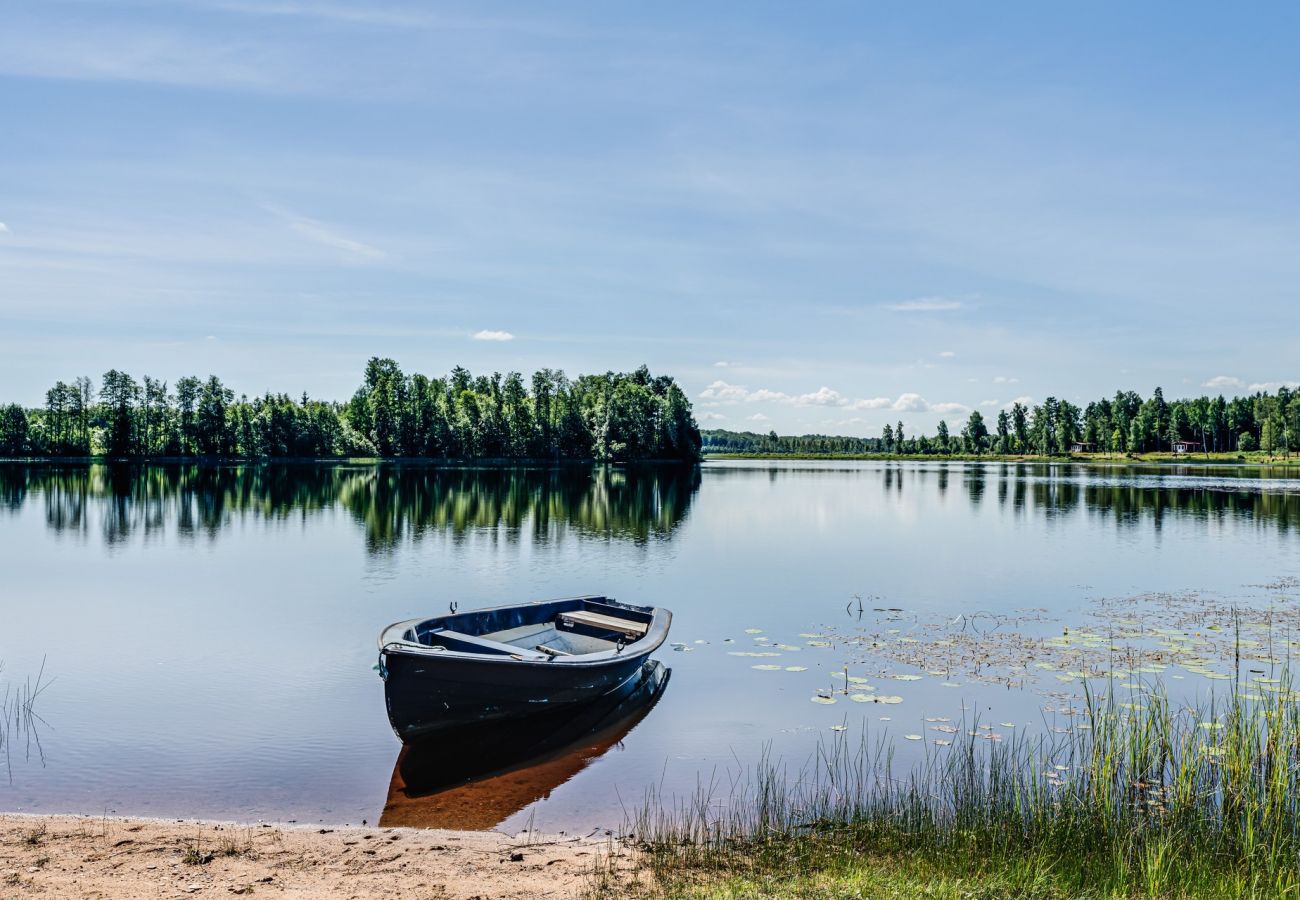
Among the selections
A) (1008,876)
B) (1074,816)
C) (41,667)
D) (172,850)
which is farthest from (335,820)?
(41,667)

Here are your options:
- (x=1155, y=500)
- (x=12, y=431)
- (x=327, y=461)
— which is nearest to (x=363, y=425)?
(x=327, y=461)

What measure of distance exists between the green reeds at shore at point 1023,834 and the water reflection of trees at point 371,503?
30.5 metres

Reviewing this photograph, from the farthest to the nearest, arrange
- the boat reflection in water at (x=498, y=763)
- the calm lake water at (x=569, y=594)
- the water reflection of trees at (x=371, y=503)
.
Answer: the water reflection of trees at (x=371, y=503) < the calm lake water at (x=569, y=594) < the boat reflection in water at (x=498, y=763)

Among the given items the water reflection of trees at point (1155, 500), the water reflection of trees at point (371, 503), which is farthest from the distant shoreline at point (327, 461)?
the water reflection of trees at point (1155, 500)

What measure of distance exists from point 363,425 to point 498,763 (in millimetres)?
134747

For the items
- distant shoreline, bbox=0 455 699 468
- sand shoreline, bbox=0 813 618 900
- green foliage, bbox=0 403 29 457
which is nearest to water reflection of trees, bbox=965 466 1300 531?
sand shoreline, bbox=0 813 618 900

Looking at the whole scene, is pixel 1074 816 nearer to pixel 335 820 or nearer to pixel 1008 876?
pixel 1008 876

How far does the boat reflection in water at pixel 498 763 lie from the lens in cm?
1173

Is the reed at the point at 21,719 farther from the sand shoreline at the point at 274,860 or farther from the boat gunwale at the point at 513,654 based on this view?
the boat gunwale at the point at 513,654

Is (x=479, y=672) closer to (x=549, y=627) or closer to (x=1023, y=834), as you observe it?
(x=549, y=627)

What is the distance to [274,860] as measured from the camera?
30.2 ft

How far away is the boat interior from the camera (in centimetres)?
1558

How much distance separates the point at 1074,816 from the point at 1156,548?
33.9 m

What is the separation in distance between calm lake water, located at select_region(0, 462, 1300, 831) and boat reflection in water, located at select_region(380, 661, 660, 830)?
0.23ft
